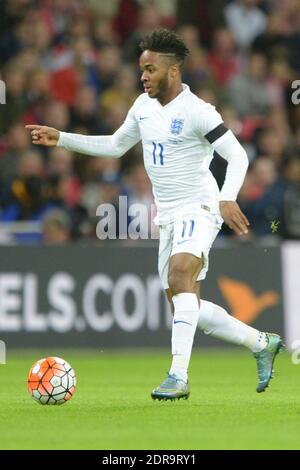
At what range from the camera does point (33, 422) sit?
301 inches

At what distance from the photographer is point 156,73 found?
895 centimetres

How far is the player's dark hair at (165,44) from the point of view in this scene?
8.97 m

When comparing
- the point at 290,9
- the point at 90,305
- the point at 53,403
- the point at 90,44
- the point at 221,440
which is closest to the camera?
the point at 221,440

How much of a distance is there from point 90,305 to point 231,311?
1610mm

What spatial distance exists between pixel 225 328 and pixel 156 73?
1.85 metres

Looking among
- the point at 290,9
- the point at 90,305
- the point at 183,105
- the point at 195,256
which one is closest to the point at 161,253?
the point at 195,256

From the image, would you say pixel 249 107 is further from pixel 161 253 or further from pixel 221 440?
pixel 221 440

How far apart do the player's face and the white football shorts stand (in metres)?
0.87

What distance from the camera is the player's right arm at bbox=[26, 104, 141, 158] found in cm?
931
